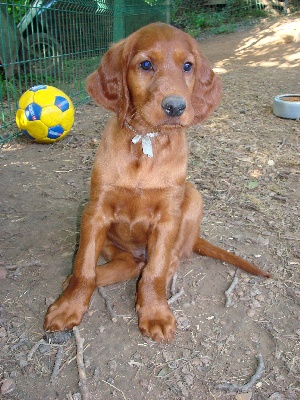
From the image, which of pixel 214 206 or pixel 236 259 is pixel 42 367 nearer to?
pixel 236 259

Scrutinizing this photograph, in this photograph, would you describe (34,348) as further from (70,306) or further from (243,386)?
(243,386)

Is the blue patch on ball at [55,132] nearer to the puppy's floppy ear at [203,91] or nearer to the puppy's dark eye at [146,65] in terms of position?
the puppy's floppy ear at [203,91]

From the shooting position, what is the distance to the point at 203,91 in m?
2.80

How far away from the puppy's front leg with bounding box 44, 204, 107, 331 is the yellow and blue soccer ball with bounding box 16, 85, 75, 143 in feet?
8.60

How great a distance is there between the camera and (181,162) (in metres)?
2.77

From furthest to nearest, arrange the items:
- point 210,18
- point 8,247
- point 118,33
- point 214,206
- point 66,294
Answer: point 210,18 → point 118,33 → point 214,206 → point 8,247 → point 66,294

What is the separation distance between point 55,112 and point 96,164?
8.41 ft

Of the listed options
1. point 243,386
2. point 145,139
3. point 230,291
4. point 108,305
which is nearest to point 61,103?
point 145,139

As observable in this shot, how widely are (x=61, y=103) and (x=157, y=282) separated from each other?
3075mm

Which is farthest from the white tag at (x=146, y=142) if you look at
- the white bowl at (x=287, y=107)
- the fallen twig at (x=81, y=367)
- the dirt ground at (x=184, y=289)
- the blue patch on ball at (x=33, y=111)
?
the white bowl at (x=287, y=107)

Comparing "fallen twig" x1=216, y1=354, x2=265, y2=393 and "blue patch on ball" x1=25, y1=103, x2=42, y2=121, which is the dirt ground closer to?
"fallen twig" x1=216, y1=354, x2=265, y2=393

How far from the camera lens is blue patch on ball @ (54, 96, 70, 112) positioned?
5.11 meters

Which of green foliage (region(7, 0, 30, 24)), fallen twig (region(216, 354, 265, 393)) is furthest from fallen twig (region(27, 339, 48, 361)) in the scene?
green foliage (region(7, 0, 30, 24))

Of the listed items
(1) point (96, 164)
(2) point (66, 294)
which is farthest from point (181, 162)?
(2) point (66, 294)
